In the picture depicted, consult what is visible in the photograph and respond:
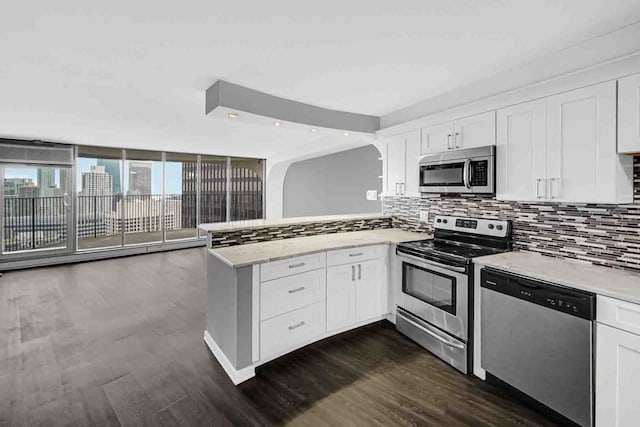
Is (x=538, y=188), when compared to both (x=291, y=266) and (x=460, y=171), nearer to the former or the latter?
(x=460, y=171)

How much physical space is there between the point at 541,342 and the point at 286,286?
1.72 meters

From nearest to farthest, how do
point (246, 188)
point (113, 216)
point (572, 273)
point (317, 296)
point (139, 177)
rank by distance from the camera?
point (572, 273)
point (317, 296)
point (113, 216)
point (139, 177)
point (246, 188)

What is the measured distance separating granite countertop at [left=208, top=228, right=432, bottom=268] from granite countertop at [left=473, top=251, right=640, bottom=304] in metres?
0.98

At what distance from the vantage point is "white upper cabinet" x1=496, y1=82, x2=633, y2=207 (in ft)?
6.15

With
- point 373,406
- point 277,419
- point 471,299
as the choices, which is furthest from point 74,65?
point 471,299

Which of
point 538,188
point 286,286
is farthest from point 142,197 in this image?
point 538,188

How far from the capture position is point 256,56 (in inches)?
85.4

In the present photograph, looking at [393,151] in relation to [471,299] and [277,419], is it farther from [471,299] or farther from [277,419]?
[277,419]

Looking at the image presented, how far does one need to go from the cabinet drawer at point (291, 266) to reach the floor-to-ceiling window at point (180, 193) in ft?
19.1

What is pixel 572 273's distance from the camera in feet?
6.23

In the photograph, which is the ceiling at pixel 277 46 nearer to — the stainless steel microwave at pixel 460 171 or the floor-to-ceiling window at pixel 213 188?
the stainless steel microwave at pixel 460 171

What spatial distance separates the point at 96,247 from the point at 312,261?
234 inches

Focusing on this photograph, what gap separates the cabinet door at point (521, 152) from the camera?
87.5 inches

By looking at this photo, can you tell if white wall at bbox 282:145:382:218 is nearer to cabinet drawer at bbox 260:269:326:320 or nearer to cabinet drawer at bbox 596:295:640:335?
cabinet drawer at bbox 260:269:326:320
